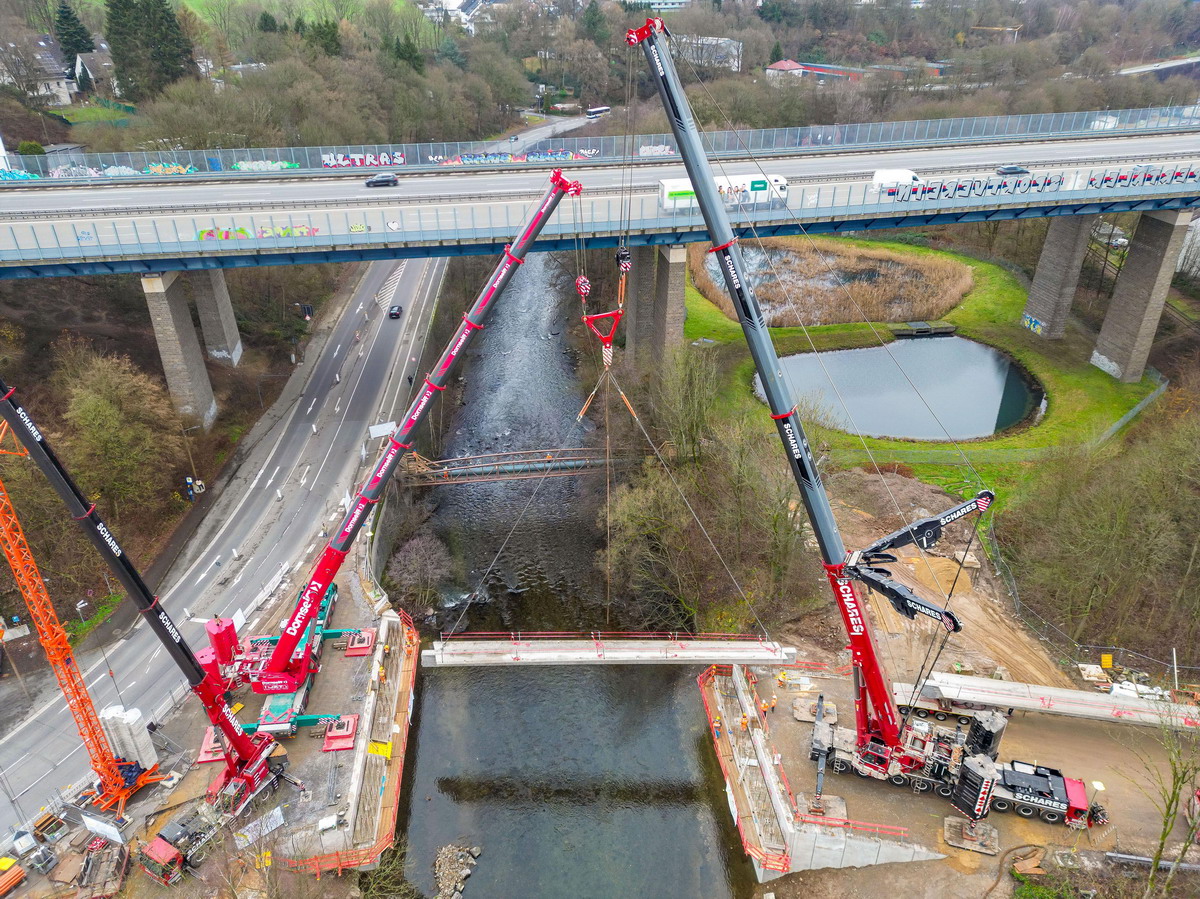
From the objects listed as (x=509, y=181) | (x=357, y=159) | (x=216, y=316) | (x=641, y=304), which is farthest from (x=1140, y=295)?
(x=216, y=316)

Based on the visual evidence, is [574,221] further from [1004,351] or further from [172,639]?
[1004,351]

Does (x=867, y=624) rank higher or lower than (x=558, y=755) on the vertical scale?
higher

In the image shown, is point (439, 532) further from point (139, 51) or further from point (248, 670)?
point (139, 51)

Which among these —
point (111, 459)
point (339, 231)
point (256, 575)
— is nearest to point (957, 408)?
point (339, 231)

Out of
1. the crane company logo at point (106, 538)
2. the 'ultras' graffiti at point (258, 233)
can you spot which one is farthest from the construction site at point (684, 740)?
the 'ultras' graffiti at point (258, 233)

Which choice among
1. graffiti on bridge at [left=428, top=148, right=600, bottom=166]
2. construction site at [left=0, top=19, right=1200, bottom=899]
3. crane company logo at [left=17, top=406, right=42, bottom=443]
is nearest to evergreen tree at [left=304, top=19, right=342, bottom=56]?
→ graffiti on bridge at [left=428, top=148, right=600, bottom=166]

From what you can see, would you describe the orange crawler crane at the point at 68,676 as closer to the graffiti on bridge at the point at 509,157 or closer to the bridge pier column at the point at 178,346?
the bridge pier column at the point at 178,346
